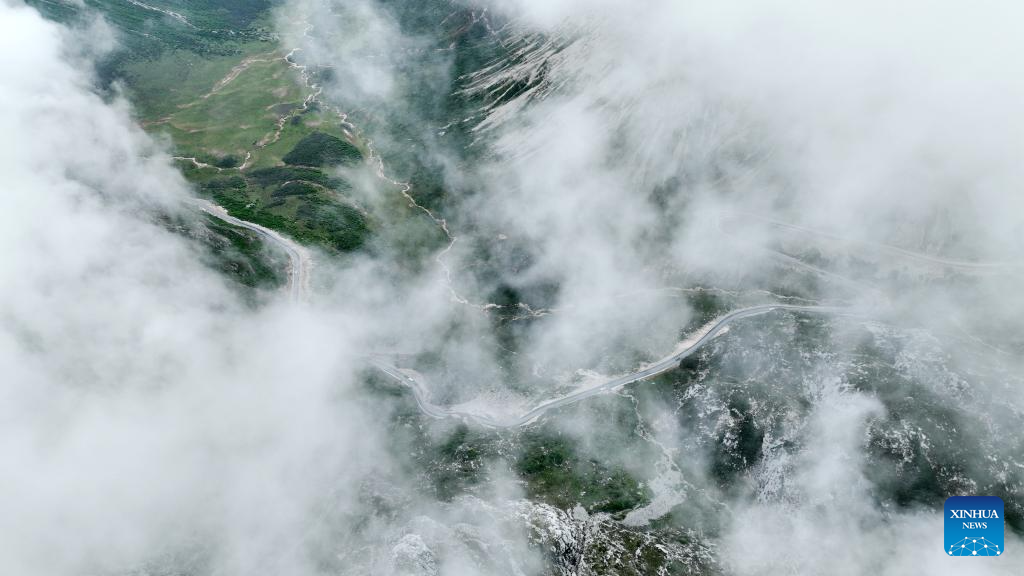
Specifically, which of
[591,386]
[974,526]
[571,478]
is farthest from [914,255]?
[571,478]

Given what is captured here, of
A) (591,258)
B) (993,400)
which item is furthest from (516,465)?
(993,400)

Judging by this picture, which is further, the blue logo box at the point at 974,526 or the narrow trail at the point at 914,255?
the narrow trail at the point at 914,255

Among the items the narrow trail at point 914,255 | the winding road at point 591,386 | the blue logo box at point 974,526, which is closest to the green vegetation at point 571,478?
the winding road at point 591,386

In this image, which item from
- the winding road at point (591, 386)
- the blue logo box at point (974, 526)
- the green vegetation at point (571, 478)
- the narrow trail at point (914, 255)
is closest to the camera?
the blue logo box at point (974, 526)

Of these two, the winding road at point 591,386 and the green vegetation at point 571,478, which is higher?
the winding road at point 591,386

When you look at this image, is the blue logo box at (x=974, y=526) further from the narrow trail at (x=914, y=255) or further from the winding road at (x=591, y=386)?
the narrow trail at (x=914, y=255)

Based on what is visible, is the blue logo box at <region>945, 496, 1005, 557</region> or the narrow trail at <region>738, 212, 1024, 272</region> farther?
the narrow trail at <region>738, 212, 1024, 272</region>

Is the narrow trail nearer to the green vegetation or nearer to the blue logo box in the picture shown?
the blue logo box

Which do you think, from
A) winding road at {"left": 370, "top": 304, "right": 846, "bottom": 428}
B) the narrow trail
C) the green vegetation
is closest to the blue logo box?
winding road at {"left": 370, "top": 304, "right": 846, "bottom": 428}
